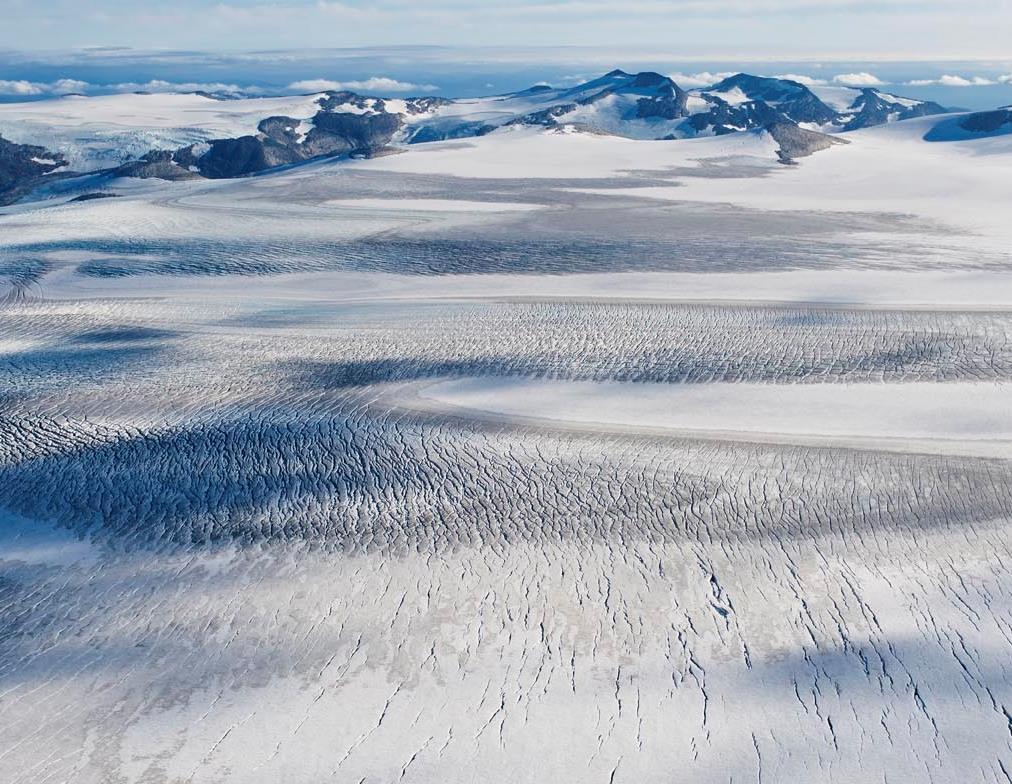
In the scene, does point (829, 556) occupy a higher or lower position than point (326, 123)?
higher

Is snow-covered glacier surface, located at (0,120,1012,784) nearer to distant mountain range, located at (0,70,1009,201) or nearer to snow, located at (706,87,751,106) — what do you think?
distant mountain range, located at (0,70,1009,201)

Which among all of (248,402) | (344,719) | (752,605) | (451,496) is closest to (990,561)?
(752,605)

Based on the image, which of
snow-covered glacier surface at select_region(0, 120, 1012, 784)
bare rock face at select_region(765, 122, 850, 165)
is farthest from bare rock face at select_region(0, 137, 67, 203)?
snow-covered glacier surface at select_region(0, 120, 1012, 784)

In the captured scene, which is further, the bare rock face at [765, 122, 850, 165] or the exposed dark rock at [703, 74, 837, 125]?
the exposed dark rock at [703, 74, 837, 125]

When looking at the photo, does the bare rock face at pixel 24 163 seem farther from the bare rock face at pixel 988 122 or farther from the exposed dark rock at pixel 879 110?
the exposed dark rock at pixel 879 110

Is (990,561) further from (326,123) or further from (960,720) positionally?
(326,123)

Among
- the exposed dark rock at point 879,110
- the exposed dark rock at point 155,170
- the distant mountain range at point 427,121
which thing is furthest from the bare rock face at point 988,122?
the exposed dark rock at point 155,170
